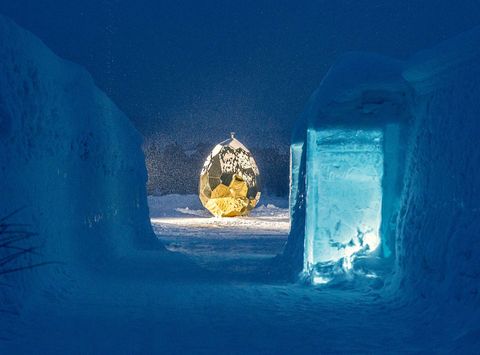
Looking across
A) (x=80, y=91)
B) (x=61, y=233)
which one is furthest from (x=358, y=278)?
(x=80, y=91)

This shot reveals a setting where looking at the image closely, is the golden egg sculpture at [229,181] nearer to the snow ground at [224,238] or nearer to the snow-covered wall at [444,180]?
the snow ground at [224,238]

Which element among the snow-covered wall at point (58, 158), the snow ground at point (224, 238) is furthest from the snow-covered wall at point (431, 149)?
the snow-covered wall at point (58, 158)

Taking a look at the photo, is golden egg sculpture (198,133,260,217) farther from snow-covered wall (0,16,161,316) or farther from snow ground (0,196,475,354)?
snow ground (0,196,475,354)

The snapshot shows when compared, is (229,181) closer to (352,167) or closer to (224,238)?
(224,238)

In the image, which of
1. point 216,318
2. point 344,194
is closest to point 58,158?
point 216,318

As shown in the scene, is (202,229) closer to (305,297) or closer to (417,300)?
(305,297)

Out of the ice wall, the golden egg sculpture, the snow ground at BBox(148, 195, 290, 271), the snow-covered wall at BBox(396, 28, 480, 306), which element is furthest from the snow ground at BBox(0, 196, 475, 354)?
the golden egg sculpture

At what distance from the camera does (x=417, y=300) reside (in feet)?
17.8

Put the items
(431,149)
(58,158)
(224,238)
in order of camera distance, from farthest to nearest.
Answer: (224,238)
(58,158)
(431,149)

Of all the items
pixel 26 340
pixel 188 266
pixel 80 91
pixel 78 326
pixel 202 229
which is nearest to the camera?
pixel 26 340

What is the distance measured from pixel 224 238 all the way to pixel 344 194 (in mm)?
7618

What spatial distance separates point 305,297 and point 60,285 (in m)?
2.97

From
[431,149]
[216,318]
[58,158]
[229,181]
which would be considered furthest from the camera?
[229,181]

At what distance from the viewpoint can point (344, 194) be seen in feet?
24.5
